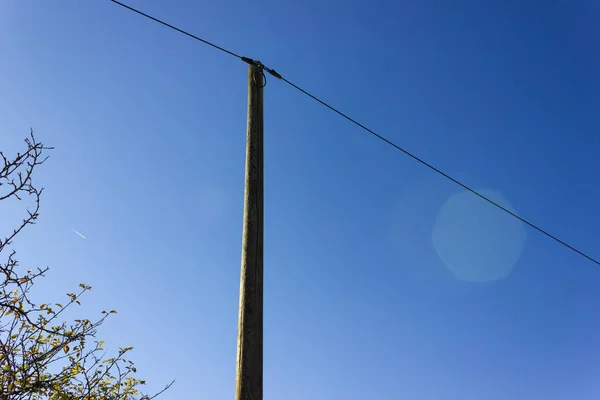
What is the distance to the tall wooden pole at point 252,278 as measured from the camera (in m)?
3.34

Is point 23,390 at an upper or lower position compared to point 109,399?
lower

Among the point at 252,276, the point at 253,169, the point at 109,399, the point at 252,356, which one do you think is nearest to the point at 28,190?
the point at 253,169

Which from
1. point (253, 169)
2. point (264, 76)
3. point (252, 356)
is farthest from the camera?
point (264, 76)

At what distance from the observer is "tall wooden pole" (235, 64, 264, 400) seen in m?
3.34

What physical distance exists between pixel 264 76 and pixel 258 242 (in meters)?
2.50

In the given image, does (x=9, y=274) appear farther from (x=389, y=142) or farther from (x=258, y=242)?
(x=389, y=142)


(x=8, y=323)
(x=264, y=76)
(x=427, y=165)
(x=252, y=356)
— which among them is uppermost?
(x=427, y=165)

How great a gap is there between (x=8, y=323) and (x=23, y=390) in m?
1.20

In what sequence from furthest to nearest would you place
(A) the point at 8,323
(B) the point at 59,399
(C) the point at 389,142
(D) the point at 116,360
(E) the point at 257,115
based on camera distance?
(D) the point at 116,360 < (C) the point at 389,142 < (B) the point at 59,399 < (A) the point at 8,323 < (E) the point at 257,115

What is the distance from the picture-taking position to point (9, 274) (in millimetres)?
4648

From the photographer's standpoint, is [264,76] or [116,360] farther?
[116,360]

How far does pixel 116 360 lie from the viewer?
9266mm

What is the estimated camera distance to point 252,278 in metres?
3.74

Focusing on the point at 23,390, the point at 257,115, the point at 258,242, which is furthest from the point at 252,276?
the point at 23,390
